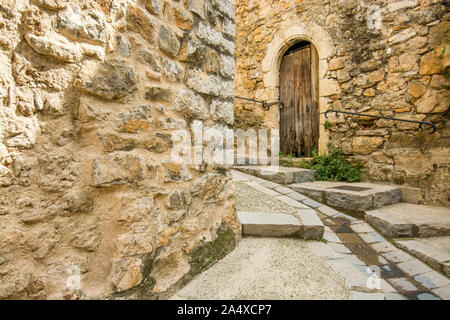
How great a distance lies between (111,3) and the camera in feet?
3.90

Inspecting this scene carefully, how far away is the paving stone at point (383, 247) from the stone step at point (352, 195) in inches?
24.5

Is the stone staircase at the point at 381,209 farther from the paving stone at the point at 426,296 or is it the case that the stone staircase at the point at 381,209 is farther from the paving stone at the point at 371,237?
the paving stone at the point at 426,296

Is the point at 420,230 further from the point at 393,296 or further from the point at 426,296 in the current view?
the point at 393,296

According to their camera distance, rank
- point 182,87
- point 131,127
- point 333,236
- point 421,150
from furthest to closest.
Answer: point 421,150, point 333,236, point 182,87, point 131,127

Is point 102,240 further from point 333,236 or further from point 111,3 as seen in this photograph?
point 333,236

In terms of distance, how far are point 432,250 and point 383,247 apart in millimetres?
366

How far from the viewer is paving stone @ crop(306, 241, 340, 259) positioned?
76.2 inches

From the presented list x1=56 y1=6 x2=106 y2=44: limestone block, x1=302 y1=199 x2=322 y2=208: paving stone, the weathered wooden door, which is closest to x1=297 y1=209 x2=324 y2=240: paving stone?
x1=302 y1=199 x2=322 y2=208: paving stone

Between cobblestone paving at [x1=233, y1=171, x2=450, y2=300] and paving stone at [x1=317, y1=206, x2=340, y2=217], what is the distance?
19 centimetres

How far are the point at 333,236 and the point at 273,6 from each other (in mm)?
4990

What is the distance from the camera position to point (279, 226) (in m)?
2.12

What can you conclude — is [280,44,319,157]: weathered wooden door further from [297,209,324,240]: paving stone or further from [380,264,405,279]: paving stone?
[380,264,405,279]: paving stone

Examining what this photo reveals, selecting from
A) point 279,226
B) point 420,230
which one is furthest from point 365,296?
point 420,230
